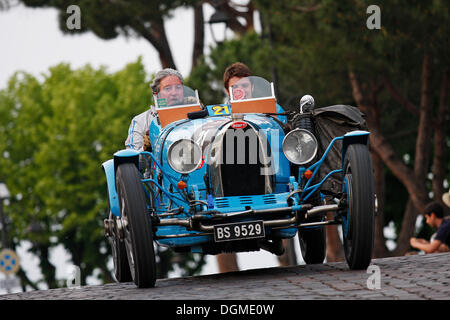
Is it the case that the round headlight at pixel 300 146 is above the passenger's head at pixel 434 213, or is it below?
above

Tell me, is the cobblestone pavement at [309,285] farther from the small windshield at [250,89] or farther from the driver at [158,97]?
the small windshield at [250,89]

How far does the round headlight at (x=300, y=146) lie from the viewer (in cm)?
862

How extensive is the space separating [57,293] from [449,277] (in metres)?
3.64

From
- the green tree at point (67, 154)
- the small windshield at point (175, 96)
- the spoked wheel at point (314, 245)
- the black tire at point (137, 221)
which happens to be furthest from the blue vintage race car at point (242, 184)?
the green tree at point (67, 154)

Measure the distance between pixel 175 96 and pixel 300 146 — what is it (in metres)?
1.88

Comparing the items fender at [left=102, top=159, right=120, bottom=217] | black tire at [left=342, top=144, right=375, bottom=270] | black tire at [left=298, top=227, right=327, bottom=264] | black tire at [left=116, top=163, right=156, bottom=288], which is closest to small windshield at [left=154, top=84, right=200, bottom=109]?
fender at [left=102, top=159, right=120, bottom=217]

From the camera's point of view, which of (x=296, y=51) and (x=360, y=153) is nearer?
(x=360, y=153)

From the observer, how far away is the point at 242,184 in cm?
876

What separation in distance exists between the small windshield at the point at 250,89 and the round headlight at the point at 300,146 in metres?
1.27

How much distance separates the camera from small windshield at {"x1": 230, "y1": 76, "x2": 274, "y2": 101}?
9.80 m

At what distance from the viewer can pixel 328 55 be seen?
73.4 ft

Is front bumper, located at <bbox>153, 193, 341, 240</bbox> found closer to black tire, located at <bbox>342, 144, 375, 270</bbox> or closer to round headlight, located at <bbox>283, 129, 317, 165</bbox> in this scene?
black tire, located at <bbox>342, 144, 375, 270</bbox>

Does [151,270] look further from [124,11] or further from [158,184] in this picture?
[124,11]
